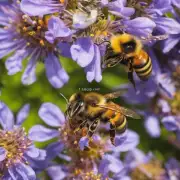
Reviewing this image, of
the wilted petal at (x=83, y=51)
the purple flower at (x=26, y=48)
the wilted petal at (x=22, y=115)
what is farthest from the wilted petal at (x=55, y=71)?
the wilted petal at (x=83, y=51)

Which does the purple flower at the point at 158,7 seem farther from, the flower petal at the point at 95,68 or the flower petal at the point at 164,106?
the flower petal at the point at 164,106

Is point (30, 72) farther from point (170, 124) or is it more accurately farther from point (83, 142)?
point (170, 124)

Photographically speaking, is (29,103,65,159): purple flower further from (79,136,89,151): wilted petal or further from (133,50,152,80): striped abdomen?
(133,50,152,80): striped abdomen

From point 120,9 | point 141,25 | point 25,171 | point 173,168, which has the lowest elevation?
point 173,168

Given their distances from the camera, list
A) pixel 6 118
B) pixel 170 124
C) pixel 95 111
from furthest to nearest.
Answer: pixel 170 124
pixel 6 118
pixel 95 111

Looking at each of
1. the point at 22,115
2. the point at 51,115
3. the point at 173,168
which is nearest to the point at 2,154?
the point at 22,115

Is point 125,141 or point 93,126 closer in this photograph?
point 93,126

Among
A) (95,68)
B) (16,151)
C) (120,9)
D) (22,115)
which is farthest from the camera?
(22,115)

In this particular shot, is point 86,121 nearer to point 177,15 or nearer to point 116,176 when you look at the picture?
point 116,176
